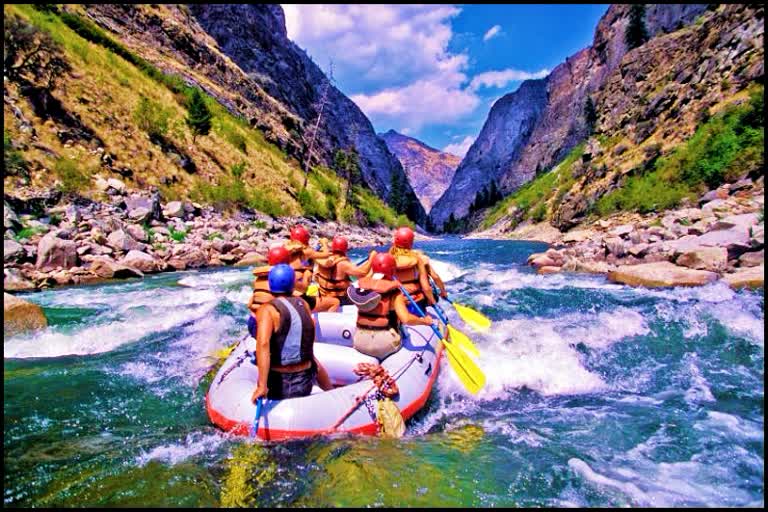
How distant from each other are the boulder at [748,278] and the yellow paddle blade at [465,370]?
24.9ft

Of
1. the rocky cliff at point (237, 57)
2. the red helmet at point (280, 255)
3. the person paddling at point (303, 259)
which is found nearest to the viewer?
the red helmet at point (280, 255)

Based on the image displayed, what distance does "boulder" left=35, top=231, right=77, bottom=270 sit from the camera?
1295 centimetres

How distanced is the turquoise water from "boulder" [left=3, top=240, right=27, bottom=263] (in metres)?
4.96

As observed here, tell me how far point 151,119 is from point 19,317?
76.8 feet

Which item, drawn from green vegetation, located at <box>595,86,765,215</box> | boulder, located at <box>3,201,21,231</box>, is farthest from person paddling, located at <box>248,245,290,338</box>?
green vegetation, located at <box>595,86,765,215</box>

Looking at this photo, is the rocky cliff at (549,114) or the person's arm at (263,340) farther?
the rocky cliff at (549,114)

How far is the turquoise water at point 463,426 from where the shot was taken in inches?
136

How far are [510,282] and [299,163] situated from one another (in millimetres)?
40265

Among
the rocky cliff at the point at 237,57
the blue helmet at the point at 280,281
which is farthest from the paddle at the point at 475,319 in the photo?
the rocky cliff at the point at 237,57

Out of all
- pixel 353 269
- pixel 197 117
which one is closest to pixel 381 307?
pixel 353 269

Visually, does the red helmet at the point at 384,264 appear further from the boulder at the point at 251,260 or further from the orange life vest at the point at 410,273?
the boulder at the point at 251,260

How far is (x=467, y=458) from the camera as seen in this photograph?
410 centimetres

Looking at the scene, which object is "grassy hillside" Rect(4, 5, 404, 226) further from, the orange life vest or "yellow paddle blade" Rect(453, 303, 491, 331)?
"yellow paddle blade" Rect(453, 303, 491, 331)

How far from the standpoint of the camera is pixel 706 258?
37.1 feet
